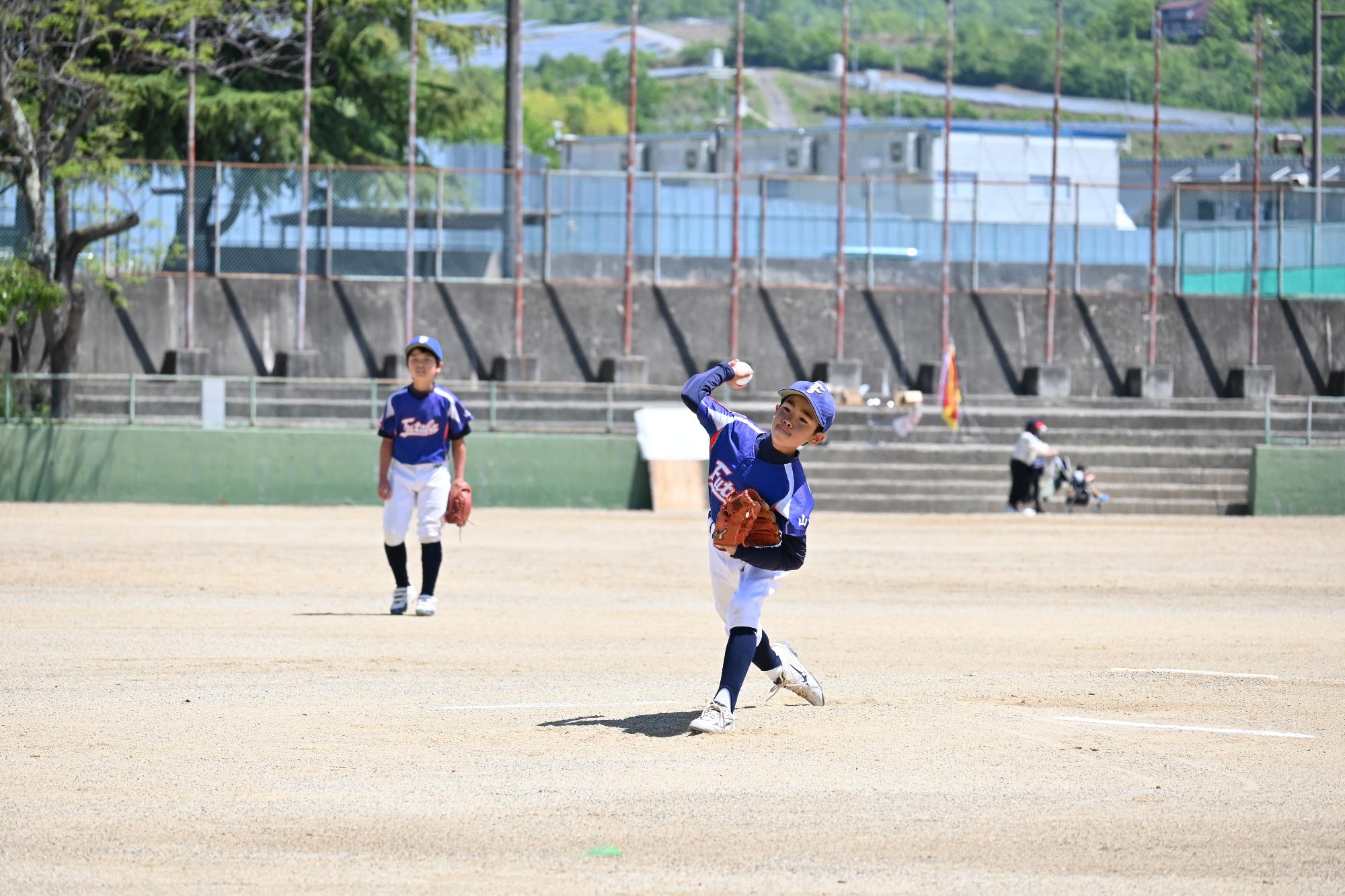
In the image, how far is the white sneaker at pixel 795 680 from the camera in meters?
8.27

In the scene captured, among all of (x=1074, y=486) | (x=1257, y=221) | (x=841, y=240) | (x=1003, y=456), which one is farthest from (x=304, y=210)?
(x=1257, y=221)

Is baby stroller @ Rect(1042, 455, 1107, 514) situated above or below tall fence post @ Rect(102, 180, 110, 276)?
below

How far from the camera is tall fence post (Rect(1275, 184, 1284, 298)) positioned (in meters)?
36.5

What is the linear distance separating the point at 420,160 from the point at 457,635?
29717 millimetres

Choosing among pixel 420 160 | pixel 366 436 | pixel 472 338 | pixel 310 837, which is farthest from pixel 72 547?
pixel 420 160

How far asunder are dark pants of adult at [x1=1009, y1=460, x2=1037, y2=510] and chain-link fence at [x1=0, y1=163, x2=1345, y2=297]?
992cm

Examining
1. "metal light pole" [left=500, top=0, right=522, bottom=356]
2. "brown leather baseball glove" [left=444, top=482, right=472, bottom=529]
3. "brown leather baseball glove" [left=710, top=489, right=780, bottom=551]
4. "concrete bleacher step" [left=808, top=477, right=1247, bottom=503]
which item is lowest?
"concrete bleacher step" [left=808, top=477, right=1247, bottom=503]

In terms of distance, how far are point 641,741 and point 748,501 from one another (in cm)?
127

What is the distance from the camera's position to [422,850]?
586cm

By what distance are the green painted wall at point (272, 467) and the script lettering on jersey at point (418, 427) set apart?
40.0ft

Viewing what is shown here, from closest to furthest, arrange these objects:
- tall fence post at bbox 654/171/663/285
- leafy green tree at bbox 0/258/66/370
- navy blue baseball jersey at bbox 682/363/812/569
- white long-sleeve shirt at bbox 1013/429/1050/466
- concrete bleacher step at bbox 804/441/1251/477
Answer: navy blue baseball jersey at bbox 682/363/812/569 < leafy green tree at bbox 0/258/66/370 < white long-sleeve shirt at bbox 1013/429/1050/466 < concrete bleacher step at bbox 804/441/1251/477 < tall fence post at bbox 654/171/663/285

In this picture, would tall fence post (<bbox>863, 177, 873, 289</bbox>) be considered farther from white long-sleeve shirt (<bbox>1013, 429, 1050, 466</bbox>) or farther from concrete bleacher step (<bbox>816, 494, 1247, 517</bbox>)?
white long-sleeve shirt (<bbox>1013, 429, 1050, 466</bbox>)

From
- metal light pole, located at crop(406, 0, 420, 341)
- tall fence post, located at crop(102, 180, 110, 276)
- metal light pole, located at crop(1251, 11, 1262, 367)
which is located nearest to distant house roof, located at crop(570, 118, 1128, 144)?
metal light pole, located at crop(1251, 11, 1262, 367)

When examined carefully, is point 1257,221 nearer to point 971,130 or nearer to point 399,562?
point 399,562
